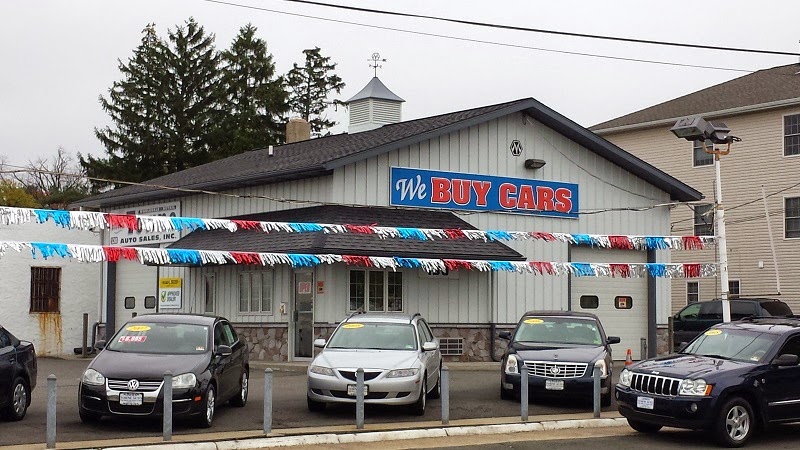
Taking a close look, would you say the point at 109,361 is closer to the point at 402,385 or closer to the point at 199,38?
the point at 402,385

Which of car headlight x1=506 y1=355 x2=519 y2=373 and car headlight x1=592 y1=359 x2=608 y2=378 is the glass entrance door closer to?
car headlight x1=506 y1=355 x2=519 y2=373

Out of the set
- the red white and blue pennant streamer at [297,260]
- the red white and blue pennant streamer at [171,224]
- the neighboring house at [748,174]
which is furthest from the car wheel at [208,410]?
the neighboring house at [748,174]

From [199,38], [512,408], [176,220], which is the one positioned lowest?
[512,408]

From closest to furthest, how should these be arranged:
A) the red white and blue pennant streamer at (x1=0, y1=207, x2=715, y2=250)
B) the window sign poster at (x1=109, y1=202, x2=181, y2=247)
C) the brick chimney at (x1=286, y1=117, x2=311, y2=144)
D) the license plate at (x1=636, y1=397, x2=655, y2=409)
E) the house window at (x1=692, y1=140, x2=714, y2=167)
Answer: the license plate at (x1=636, y1=397, x2=655, y2=409) → the red white and blue pennant streamer at (x1=0, y1=207, x2=715, y2=250) → the window sign poster at (x1=109, y1=202, x2=181, y2=247) → the brick chimney at (x1=286, y1=117, x2=311, y2=144) → the house window at (x1=692, y1=140, x2=714, y2=167)

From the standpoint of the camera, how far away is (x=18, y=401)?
14.8 m

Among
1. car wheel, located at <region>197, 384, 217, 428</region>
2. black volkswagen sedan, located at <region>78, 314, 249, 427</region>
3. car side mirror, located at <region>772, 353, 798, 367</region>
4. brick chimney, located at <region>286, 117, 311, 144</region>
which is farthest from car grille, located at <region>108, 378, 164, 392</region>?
brick chimney, located at <region>286, 117, 311, 144</region>

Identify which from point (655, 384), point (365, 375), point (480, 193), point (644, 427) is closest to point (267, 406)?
point (365, 375)

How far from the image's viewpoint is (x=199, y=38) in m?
62.4

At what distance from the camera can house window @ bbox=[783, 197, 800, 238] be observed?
36844 mm

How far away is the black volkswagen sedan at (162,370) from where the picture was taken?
1382cm

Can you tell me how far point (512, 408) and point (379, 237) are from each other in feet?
27.6

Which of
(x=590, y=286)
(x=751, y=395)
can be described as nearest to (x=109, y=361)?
(x=751, y=395)

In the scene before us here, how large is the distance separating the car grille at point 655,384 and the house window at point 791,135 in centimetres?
2487

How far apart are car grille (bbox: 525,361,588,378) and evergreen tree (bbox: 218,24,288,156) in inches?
1750
